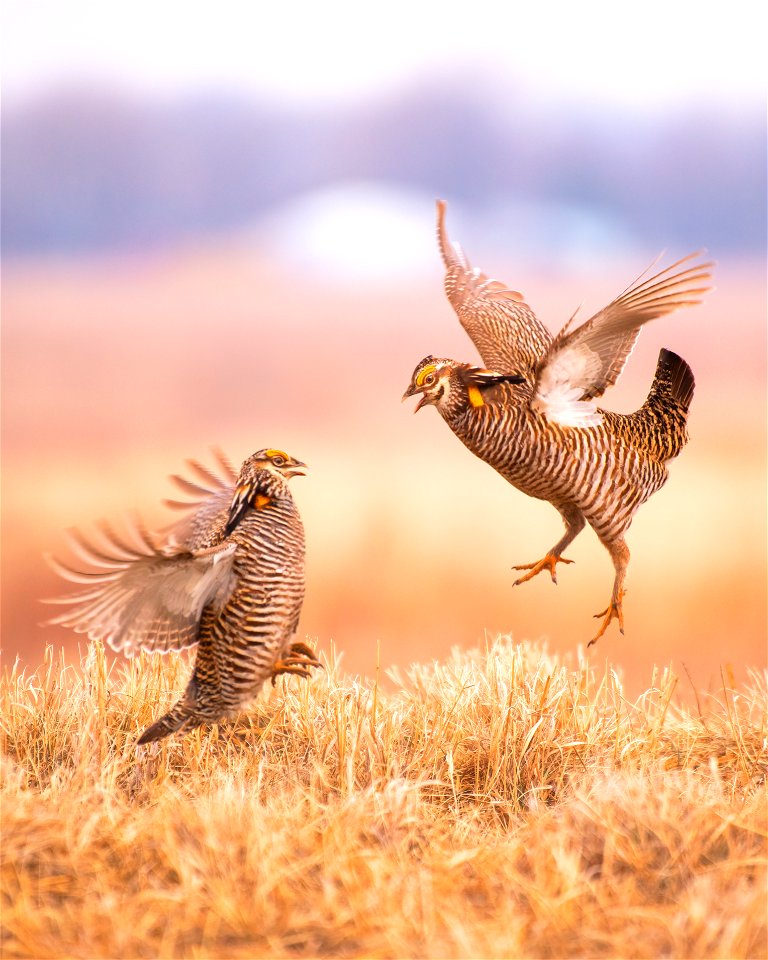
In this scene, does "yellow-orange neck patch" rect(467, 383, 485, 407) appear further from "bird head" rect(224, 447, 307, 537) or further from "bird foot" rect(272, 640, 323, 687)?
"bird foot" rect(272, 640, 323, 687)

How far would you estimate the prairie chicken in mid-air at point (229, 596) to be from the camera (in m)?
3.41

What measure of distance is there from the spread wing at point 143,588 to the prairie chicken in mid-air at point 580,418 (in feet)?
2.71

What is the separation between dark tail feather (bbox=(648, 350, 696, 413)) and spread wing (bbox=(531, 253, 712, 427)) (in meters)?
0.33

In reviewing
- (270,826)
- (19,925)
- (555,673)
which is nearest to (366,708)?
(555,673)

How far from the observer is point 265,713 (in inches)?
171

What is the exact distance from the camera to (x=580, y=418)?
13.1 feet

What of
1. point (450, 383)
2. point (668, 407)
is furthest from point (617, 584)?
point (450, 383)

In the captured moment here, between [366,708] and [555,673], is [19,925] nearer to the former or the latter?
[366,708]

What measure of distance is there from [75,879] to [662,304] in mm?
2366

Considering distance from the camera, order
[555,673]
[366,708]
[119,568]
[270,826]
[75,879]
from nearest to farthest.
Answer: [75,879] < [270,826] < [119,568] < [366,708] < [555,673]

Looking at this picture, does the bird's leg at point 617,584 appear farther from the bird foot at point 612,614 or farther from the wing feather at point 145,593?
the wing feather at point 145,593

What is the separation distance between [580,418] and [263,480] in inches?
44.4

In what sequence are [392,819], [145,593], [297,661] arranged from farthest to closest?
[297,661] < [145,593] < [392,819]

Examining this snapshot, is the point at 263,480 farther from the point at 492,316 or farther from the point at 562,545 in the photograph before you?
the point at 492,316
